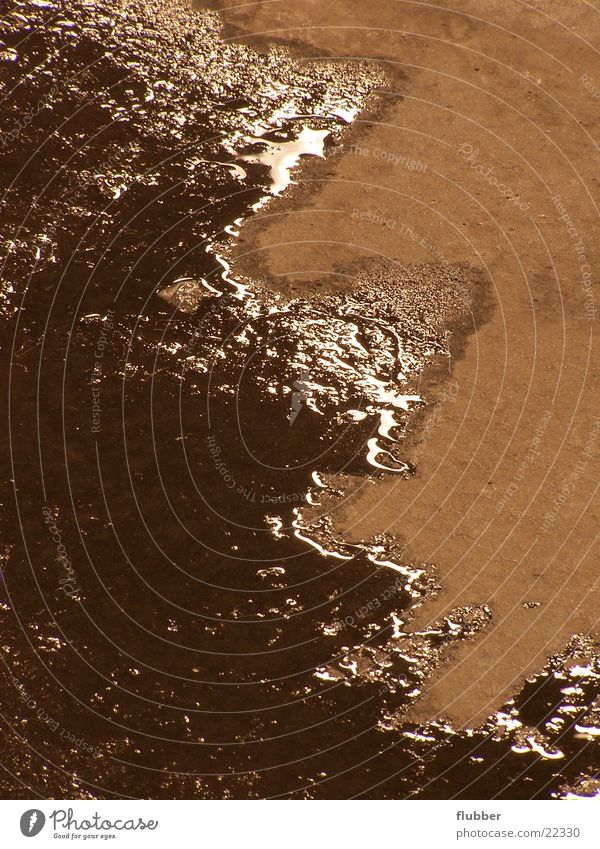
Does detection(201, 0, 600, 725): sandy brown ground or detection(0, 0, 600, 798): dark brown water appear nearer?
detection(0, 0, 600, 798): dark brown water

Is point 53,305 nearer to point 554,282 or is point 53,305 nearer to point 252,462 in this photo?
point 252,462
